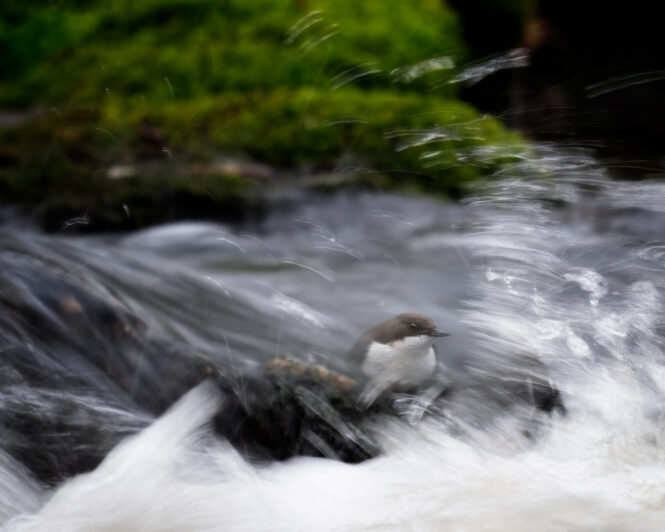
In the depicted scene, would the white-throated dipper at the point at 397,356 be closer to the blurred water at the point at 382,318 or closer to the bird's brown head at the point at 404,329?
the bird's brown head at the point at 404,329

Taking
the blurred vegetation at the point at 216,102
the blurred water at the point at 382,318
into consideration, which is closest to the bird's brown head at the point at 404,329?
the blurred water at the point at 382,318

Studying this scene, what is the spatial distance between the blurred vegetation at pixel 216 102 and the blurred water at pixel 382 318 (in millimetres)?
471

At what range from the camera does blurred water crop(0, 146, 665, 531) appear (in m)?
2.51

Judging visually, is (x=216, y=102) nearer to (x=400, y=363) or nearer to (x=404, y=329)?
(x=404, y=329)

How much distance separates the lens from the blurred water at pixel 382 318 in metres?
2.51

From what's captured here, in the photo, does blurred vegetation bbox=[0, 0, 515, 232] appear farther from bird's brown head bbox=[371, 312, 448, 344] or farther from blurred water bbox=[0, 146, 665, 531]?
bird's brown head bbox=[371, 312, 448, 344]

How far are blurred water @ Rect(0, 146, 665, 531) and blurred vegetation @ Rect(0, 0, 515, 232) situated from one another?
47 cm

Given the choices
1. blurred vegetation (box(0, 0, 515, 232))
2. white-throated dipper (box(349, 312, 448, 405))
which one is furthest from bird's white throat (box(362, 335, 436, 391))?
blurred vegetation (box(0, 0, 515, 232))

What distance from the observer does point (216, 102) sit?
569cm

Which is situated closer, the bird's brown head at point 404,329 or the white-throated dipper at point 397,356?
the white-throated dipper at point 397,356

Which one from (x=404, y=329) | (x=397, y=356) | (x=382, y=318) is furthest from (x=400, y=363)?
(x=382, y=318)

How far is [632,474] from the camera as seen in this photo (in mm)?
2592

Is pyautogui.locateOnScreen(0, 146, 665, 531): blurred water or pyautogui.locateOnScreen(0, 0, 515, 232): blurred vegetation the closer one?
pyautogui.locateOnScreen(0, 146, 665, 531): blurred water

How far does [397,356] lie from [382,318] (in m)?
0.78
